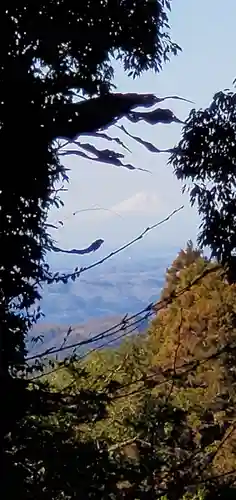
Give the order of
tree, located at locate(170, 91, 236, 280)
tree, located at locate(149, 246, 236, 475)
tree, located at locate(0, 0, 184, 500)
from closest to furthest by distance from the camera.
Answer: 1. tree, located at locate(0, 0, 184, 500)
2. tree, located at locate(149, 246, 236, 475)
3. tree, located at locate(170, 91, 236, 280)

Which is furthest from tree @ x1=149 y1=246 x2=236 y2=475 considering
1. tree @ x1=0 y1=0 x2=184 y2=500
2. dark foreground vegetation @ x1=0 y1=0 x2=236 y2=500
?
tree @ x1=0 y1=0 x2=184 y2=500

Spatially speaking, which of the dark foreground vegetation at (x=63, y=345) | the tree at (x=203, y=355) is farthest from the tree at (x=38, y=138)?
the tree at (x=203, y=355)

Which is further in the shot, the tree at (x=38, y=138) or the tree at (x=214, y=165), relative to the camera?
the tree at (x=214, y=165)

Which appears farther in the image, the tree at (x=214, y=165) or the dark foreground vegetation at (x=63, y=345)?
the tree at (x=214, y=165)

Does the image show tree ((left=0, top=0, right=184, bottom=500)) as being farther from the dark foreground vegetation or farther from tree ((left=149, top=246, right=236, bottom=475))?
tree ((left=149, top=246, right=236, bottom=475))

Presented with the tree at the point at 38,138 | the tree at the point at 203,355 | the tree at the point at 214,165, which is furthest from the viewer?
the tree at the point at 214,165

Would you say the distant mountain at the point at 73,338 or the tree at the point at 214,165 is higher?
the tree at the point at 214,165

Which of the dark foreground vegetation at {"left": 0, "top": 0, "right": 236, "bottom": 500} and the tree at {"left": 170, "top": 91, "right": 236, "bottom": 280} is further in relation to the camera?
the tree at {"left": 170, "top": 91, "right": 236, "bottom": 280}

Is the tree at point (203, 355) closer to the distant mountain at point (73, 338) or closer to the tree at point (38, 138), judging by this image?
the distant mountain at point (73, 338)

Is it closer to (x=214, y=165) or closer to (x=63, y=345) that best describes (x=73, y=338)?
(x=63, y=345)

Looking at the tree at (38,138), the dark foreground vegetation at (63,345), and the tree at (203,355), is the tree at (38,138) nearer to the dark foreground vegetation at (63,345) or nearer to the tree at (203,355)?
the dark foreground vegetation at (63,345)

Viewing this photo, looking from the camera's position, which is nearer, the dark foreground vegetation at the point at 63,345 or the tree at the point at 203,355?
the dark foreground vegetation at the point at 63,345

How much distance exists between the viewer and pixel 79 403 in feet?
12.3

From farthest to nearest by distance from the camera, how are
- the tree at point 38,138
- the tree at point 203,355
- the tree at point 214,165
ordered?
the tree at point 214,165 < the tree at point 203,355 < the tree at point 38,138
